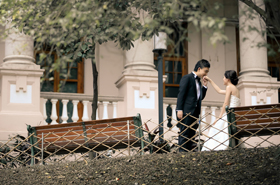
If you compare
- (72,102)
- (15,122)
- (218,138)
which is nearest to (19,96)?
(15,122)

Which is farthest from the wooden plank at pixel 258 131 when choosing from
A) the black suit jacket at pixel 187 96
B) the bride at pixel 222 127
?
the black suit jacket at pixel 187 96

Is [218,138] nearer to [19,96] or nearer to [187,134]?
[187,134]

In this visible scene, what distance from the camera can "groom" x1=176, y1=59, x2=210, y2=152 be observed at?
8133mm

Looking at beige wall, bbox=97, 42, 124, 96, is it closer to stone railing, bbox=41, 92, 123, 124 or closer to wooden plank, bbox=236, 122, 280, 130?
stone railing, bbox=41, 92, 123, 124

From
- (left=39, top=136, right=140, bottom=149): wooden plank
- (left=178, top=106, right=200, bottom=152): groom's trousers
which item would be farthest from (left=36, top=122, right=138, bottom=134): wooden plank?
(left=178, top=106, right=200, bottom=152): groom's trousers

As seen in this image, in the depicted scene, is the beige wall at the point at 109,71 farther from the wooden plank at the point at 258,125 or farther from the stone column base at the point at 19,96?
the wooden plank at the point at 258,125

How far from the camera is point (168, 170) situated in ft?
22.7

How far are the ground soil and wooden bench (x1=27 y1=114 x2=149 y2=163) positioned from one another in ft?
1.13

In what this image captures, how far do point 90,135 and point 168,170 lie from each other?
168cm

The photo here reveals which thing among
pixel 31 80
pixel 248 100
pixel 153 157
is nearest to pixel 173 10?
pixel 153 157

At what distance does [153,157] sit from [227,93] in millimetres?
2144

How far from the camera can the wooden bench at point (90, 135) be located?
25.7ft

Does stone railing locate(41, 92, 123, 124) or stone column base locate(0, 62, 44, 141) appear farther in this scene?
stone railing locate(41, 92, 123, 124)

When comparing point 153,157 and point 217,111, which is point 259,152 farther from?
point 217,111
